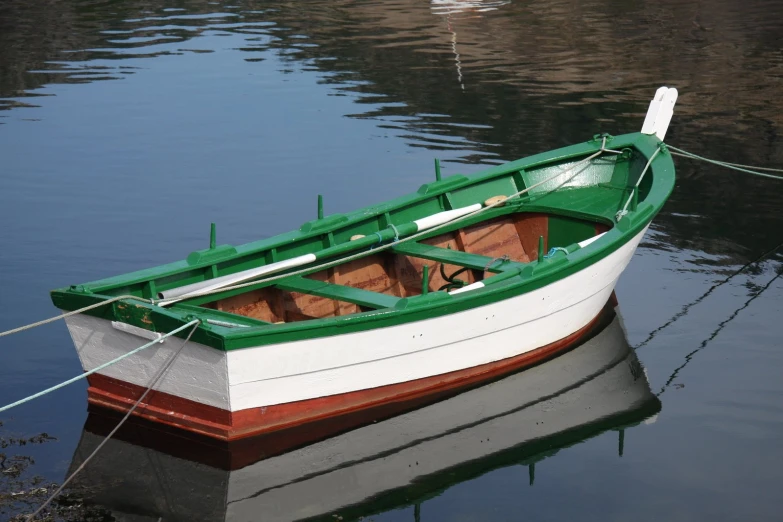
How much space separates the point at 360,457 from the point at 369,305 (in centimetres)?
126

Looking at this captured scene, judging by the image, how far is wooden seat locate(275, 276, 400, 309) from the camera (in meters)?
9.29

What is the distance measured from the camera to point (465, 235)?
11.7m

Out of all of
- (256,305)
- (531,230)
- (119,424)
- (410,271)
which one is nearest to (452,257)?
(410,271)

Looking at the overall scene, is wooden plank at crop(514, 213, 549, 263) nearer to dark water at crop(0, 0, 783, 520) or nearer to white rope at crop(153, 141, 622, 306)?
white rope at crop(153, 141, 622, 306)

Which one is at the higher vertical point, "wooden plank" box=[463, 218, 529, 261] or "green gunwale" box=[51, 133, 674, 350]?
"green gunwale" box=[51, 133, 674, 350]

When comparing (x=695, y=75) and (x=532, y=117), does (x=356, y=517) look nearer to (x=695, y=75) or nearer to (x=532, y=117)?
(x=532, y=117)

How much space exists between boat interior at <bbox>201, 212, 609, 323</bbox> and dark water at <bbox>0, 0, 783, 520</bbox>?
4.17 feet

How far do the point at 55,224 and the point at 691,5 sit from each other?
71.9 feet

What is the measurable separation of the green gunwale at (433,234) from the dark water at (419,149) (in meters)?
1.15

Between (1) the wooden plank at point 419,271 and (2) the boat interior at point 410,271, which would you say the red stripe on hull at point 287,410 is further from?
(1) the wooden plank at point 419,271

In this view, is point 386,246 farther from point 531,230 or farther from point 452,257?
point 531,230

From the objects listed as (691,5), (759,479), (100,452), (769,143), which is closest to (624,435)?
(759,479)

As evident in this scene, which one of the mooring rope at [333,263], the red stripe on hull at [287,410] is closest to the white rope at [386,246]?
the mooring rope at [333,263]

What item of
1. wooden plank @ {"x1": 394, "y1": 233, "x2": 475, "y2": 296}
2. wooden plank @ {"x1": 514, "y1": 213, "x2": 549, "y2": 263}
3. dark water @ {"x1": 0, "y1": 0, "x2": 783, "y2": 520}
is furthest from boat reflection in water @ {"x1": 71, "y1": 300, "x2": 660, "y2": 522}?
wooden plank @ {"x1": 514, "y1": 213, "x2": 549, "y2": 263}
